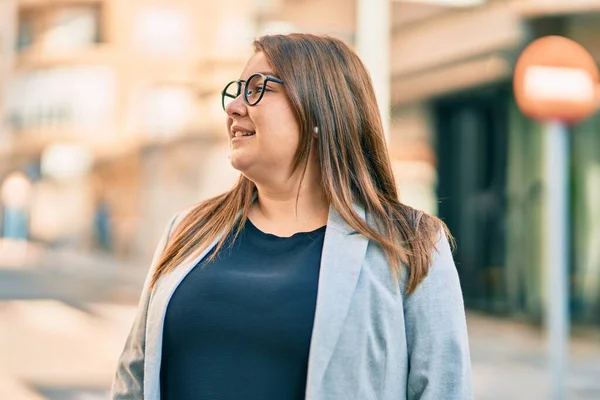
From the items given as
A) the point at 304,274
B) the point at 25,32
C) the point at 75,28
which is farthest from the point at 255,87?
the point at 75,28

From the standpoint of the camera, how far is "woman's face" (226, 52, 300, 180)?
7.65ft

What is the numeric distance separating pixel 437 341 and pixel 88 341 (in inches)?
298

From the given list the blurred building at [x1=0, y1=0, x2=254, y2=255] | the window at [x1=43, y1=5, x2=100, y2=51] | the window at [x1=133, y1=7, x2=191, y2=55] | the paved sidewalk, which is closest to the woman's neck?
the paved sidewalk

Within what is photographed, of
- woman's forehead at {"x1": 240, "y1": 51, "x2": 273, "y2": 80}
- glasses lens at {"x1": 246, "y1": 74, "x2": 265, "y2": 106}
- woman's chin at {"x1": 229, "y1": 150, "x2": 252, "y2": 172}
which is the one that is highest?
woman's forehead at {"x1": 240, "y1": 51, "x2": 273, "y2": 80}

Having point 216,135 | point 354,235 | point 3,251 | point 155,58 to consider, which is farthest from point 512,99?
point 354,235

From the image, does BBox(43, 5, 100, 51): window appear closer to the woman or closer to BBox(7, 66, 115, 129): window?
BBox(7, 66, 115, 129): window

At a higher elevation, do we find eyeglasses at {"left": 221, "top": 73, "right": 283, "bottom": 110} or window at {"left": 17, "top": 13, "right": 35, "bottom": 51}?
window at {"left": 17, "top": 13, "right": 35, "bottom": 51}

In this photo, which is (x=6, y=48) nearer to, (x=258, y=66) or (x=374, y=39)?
(x=374, y=39)

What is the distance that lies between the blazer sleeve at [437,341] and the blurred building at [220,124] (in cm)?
859

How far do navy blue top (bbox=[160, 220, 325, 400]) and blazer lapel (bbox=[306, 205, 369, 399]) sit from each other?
0.04 m

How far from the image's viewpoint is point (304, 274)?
7.51 feet

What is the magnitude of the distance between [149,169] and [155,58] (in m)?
1.78

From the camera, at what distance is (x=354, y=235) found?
2316mm

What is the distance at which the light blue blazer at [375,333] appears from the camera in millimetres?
2168
